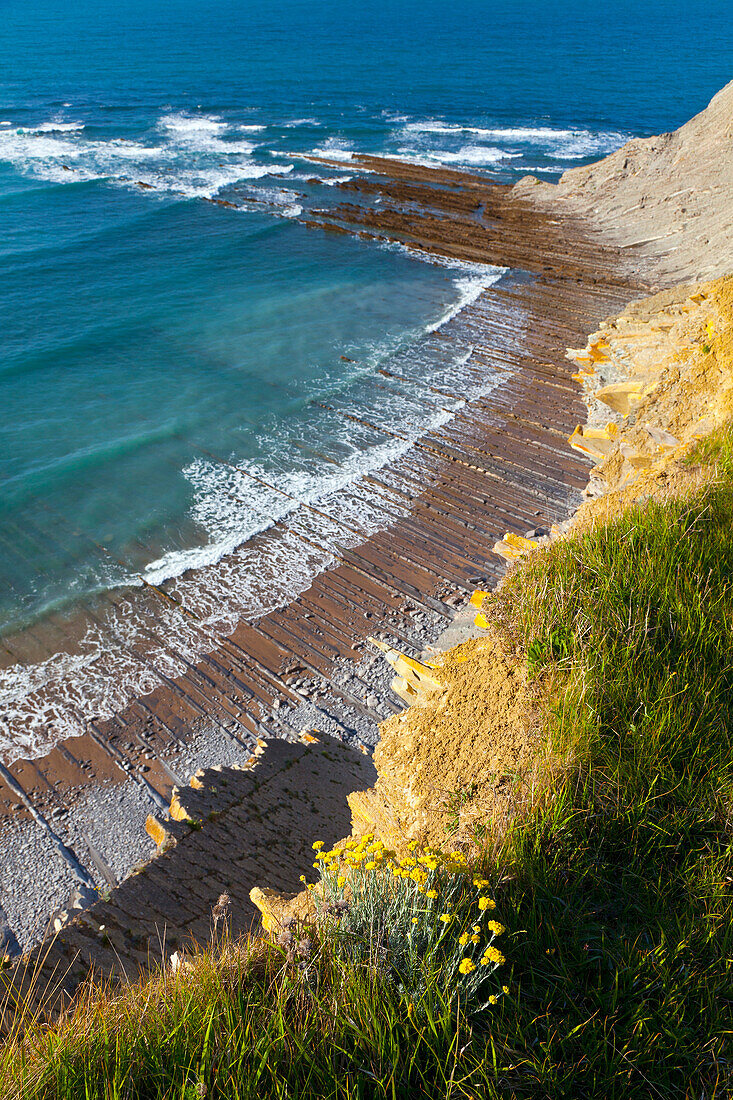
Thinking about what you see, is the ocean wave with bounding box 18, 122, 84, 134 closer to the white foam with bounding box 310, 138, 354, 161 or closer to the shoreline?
the white foam with bounding box 310, 138, 354, 161

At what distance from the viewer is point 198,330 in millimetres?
20578

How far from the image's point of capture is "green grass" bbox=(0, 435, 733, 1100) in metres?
2.87

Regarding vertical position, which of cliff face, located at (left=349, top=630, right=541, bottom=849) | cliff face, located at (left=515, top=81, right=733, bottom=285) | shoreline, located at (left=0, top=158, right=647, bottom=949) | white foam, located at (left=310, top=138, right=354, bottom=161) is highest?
white foam, located at (left=310, top=138, right=354, bottom=161)

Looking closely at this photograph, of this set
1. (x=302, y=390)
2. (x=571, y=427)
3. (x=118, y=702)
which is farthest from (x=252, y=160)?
(x=118, y=702)

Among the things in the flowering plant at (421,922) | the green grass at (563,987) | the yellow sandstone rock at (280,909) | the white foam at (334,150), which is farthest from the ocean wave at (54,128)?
the flowering plant at (421,922)

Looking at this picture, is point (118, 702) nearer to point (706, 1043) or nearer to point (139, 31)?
point (706, 1043)

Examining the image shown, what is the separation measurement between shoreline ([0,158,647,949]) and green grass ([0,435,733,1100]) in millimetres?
4594

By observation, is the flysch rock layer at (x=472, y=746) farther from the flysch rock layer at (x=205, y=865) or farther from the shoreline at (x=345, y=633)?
the shoreline at (x=345, y=633)

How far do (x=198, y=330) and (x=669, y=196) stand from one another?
1893cm

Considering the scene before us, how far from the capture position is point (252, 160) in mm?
37562

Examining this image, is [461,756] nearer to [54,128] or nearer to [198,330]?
[198,330]

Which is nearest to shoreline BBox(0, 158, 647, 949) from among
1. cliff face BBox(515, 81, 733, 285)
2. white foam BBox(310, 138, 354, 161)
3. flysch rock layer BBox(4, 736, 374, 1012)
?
flysch rock layer BBox(4, 736, 374, 1012)

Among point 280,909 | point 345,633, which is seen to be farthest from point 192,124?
point 280,909

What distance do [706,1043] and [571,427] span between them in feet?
45.0
